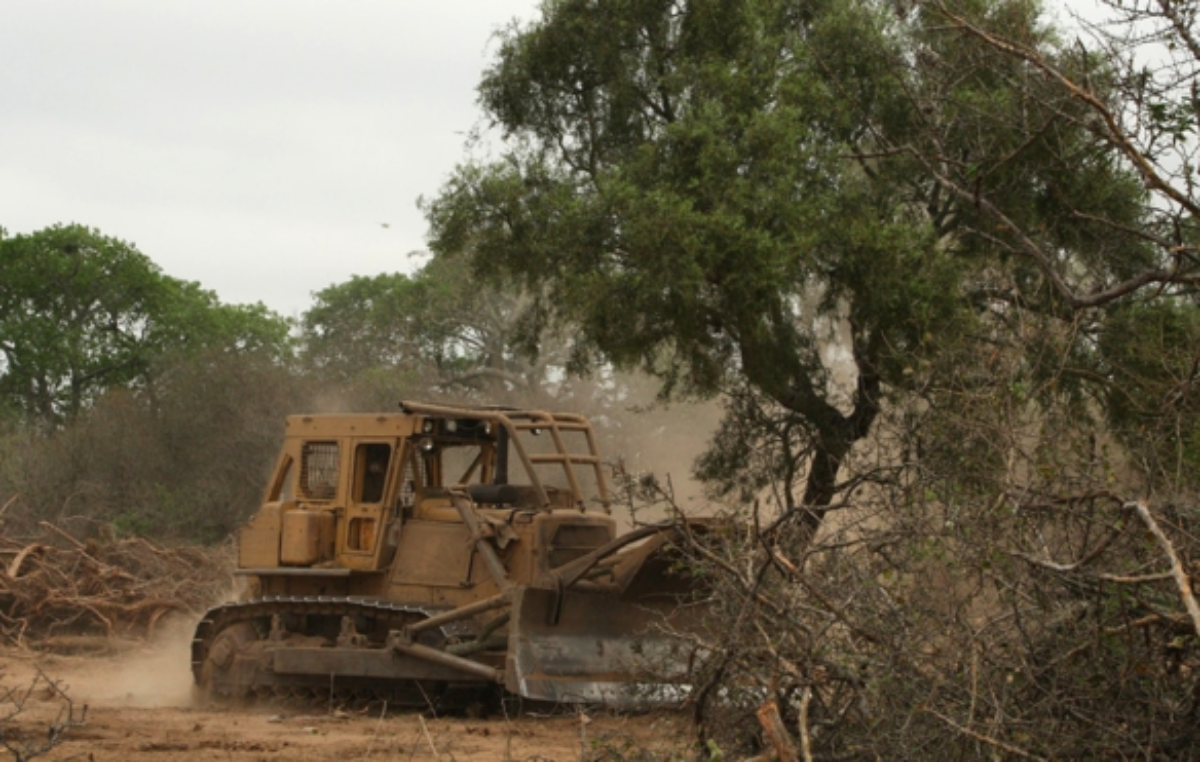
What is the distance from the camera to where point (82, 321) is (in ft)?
121

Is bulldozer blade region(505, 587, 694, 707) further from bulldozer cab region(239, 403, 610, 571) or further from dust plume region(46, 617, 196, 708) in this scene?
dust plume region(46, 617, 196, 708)

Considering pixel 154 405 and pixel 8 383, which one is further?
pixel 8 383

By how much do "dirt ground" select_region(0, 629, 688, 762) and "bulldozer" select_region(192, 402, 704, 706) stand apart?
1.11 feet

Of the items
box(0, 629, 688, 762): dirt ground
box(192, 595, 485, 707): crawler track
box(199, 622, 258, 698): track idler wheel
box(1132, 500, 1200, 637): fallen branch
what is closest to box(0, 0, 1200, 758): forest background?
box(1132, 500, 1200, 637): fallen branch

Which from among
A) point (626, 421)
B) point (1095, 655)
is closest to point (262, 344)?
point (626, 421)

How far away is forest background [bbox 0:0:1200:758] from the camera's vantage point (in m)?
6.32

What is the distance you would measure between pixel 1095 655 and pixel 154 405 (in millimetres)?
29318

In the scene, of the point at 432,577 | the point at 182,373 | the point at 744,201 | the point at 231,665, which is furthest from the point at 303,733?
the point at 182,373

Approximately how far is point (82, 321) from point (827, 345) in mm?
22061

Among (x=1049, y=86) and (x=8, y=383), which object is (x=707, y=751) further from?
(x=8, y=383)

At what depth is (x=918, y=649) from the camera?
254 inches

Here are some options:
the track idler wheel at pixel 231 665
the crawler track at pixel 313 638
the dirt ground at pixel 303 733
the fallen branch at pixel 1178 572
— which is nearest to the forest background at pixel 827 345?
the fallen branch at pixel 1178 572

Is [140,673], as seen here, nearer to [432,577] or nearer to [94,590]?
[94,590]

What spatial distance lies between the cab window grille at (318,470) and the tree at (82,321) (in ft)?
73.7
